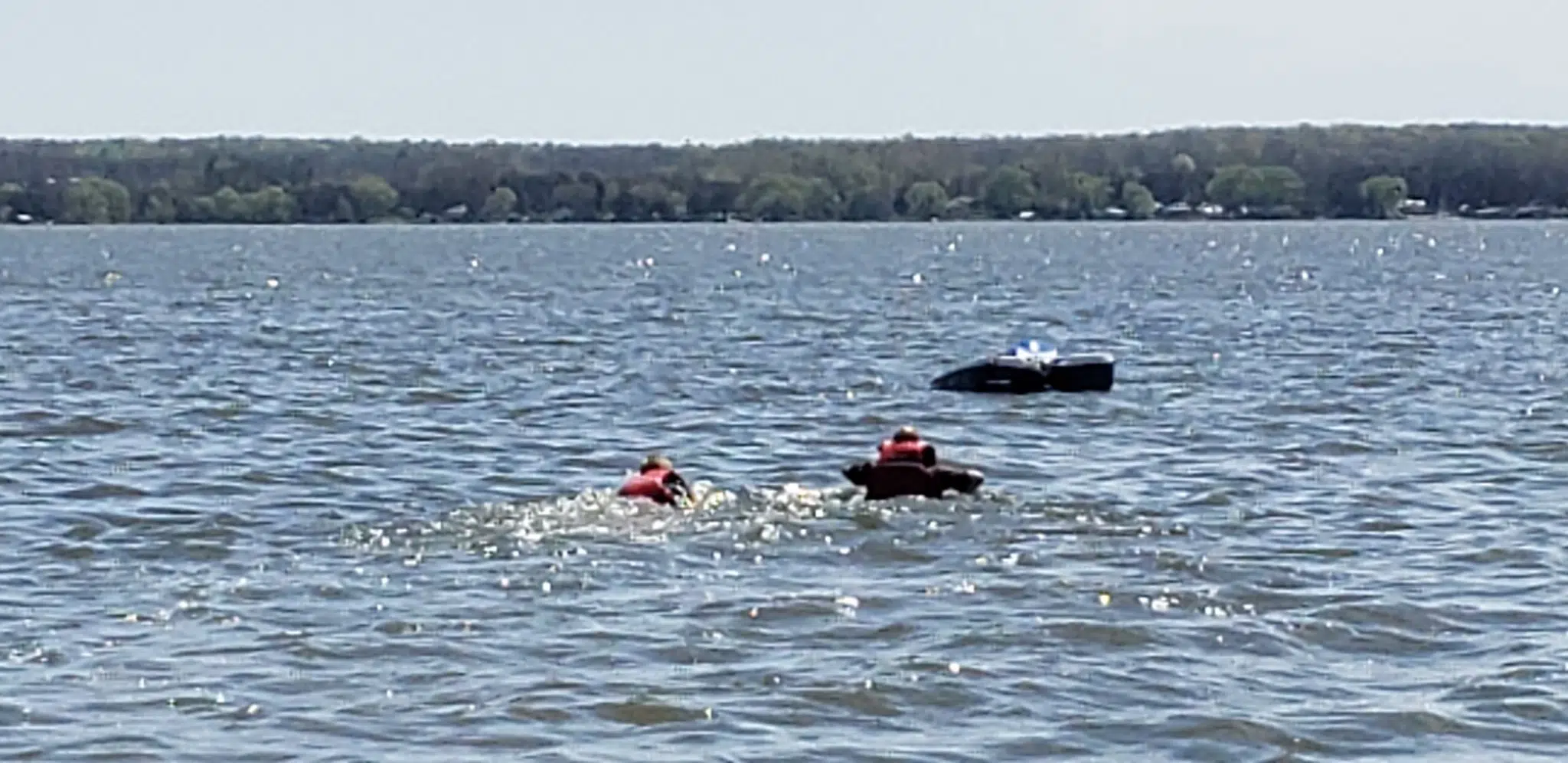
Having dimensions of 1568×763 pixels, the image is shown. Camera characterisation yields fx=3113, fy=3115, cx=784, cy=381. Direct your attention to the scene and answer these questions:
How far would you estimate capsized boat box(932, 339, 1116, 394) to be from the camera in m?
43.8

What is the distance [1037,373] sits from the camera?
1725 inches

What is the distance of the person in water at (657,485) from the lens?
27469 mm

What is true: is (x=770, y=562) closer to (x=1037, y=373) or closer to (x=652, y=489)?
(x=652, y=489)

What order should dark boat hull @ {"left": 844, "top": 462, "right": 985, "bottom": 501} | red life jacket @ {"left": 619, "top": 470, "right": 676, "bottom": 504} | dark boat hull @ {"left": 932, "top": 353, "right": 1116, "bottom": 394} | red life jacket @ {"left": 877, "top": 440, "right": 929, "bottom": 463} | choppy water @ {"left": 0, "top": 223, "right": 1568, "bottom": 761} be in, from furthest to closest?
1. dark boat hull @ {"left": 932, "top": 353, "right": 1116, "bottom": 394}
2. red life jacket @ {"left": 877, "top": 440, "right": 929, "bottom": 463}
3. dark boat hull @ {"left": 844, "top": 462, "right": 985, "bottom": 501}
4. red life jacket @ {"left": 619, "top": 470, "right": 676, "bottom": 504}
5. choppy water @ {"left": 0, "top": 223, "right": 1568, "bottom": 761}

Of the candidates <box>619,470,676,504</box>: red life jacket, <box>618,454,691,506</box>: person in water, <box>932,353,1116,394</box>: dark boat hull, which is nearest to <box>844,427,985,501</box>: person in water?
Answer: <box>618,454,691,506</box>: person in water

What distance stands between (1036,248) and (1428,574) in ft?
467

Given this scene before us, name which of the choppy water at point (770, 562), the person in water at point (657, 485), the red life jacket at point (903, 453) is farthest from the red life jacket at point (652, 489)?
the red life jacket at point (903, 453)

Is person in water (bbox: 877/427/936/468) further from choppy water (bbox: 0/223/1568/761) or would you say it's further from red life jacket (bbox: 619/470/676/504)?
red life jacket (bbox: 619/470/676/504)

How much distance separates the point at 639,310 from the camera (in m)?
81.0

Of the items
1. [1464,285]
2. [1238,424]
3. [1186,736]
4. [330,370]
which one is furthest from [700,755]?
[1464,285]

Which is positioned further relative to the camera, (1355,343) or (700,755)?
(1355,343)

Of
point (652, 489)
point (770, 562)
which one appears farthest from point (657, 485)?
point (770, 562)

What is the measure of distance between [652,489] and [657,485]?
2.9 inches

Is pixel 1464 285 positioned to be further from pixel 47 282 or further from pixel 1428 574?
pixel 1428 574
